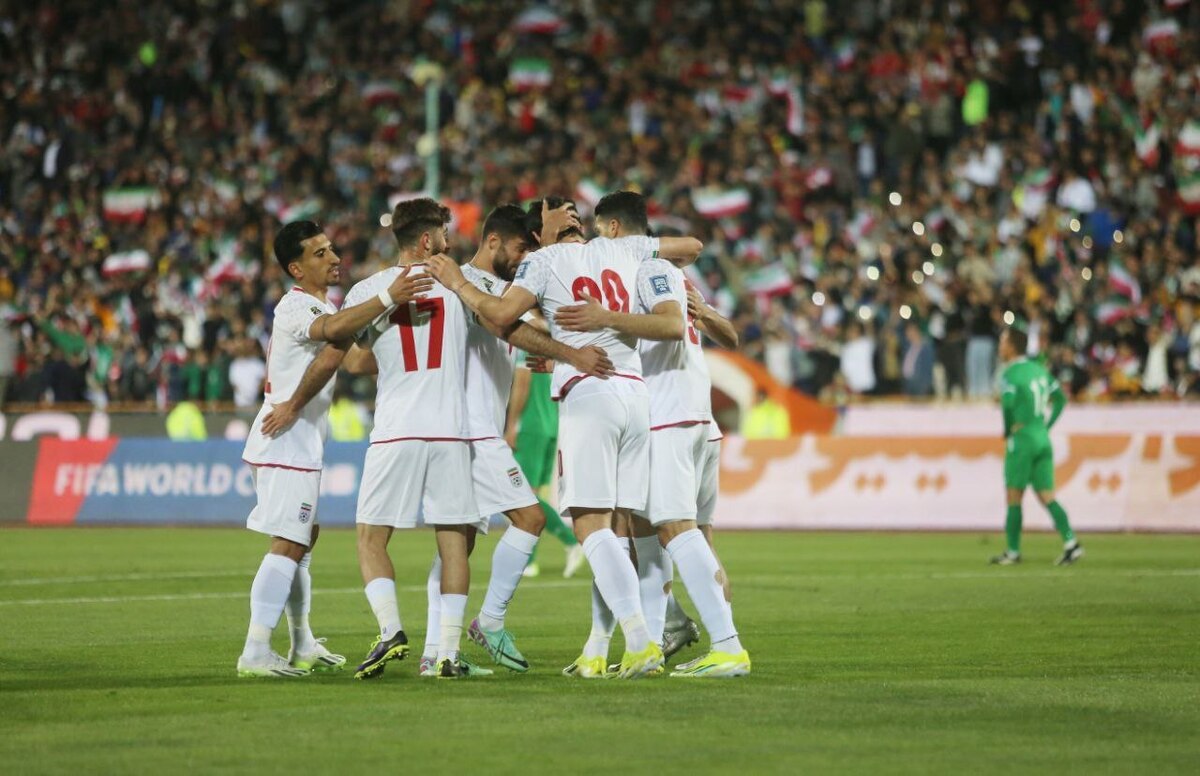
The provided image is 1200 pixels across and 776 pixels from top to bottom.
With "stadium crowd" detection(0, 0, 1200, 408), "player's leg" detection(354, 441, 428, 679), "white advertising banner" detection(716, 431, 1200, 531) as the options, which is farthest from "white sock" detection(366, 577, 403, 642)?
"stadium crowd" detection(0, 0, 1200, 408)

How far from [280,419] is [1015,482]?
449 inches

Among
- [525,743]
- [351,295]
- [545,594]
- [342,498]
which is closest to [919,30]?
[342,498]

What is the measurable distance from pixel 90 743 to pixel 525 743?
5.90 ft

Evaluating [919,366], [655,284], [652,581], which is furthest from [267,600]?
[919,366]

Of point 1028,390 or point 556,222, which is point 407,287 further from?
point 1028,390

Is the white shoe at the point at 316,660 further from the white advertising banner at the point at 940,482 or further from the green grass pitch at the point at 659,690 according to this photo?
the white advertising banner at the point at 940,482

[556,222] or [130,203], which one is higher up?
[130,203]

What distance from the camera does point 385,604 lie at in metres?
9.81

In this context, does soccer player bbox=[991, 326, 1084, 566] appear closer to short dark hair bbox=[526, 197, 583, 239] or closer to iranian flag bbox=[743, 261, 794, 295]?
iranian flag bbox=[743, 261, 794, 295]

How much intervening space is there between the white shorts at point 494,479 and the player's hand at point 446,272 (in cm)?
92

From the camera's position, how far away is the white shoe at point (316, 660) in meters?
10.4

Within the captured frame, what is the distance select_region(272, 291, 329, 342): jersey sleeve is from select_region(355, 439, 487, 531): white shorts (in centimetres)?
82

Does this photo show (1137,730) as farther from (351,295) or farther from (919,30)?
(919,30)

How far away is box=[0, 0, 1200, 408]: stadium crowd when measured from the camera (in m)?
27.4
